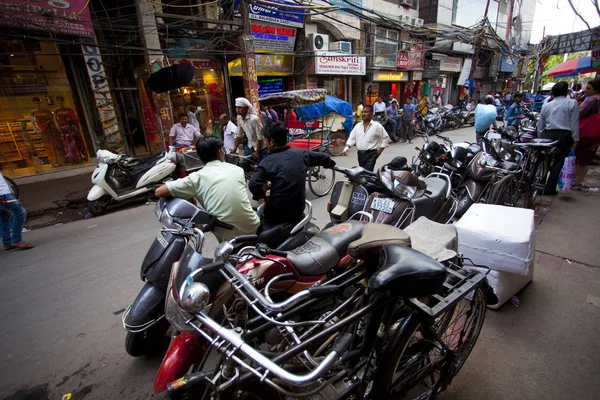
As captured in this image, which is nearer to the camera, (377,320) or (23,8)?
(377,320)

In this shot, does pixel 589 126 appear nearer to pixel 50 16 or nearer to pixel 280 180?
pixel 280 180

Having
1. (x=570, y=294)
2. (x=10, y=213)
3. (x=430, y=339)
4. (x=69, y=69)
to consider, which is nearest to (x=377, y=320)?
(x=430, y=339)

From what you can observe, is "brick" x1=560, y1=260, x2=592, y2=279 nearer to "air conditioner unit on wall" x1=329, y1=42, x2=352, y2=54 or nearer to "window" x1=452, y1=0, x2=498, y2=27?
"air conditioner unit on wall" x1=329, y1=42, x2=352, y2=54

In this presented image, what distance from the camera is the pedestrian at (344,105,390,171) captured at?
5047 mm

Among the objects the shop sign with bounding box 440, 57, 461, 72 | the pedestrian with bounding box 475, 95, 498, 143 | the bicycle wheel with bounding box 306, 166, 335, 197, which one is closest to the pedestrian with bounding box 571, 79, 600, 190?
the pedestrian with bounding box 475, 95, 498, 143

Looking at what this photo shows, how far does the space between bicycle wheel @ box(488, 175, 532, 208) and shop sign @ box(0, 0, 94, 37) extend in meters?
9.02

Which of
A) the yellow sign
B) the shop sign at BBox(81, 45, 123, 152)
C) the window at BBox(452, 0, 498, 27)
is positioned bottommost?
the shop sign at BBox(81, 45, 123, 152)

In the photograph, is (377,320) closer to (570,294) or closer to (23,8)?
(570,294)

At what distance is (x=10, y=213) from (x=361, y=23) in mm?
16197

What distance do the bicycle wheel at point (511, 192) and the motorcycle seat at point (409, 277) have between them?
11.4ft

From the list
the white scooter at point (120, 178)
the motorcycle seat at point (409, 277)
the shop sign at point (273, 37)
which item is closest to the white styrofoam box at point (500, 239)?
the motorcycle seat at point (409, 277)

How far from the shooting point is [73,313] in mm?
2998

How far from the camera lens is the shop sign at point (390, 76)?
1681cm

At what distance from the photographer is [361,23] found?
50.4 feet
